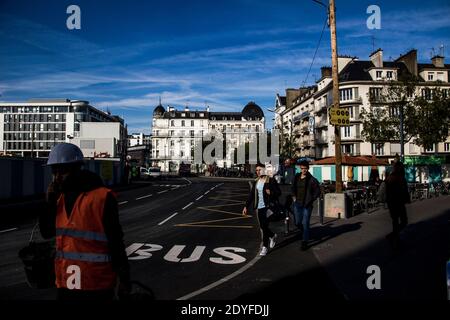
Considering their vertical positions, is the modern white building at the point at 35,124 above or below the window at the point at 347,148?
above

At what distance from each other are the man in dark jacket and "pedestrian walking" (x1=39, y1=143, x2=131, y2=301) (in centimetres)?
619

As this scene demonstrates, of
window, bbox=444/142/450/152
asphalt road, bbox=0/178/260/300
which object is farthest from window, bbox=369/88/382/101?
asphalt road, bbox=0/178/260/300

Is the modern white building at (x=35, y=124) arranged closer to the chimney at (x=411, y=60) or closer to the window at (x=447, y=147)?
the chimney at (x=411, y=60)

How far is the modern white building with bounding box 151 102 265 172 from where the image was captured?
118375 millimetres

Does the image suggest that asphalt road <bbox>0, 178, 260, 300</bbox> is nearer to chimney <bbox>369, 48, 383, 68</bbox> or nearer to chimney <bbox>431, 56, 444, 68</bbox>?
chimney <bbox>369, 48, 383, 68</bbox>

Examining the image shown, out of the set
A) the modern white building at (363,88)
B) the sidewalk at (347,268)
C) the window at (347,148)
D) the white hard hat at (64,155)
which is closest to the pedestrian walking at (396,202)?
the sidewalk at (347,268)

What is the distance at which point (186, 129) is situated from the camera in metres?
120

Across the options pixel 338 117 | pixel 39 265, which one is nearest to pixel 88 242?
pixel 39 265

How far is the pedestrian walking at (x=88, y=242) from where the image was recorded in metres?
2.77

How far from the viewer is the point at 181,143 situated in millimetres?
118812

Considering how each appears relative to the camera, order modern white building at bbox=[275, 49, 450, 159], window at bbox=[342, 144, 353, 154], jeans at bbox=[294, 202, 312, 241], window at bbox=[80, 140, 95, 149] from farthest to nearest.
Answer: window at bbox=[342, 144, 353, 154] < modern white building at bbox=[275, 49, 450, 159] < window at bbox=[80, 140, 95, 149] < jeans at bbox=[294, 202, 312, 241]

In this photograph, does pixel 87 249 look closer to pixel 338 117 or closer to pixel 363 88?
pixel 338 117

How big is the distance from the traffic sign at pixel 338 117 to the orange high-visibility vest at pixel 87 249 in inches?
430
